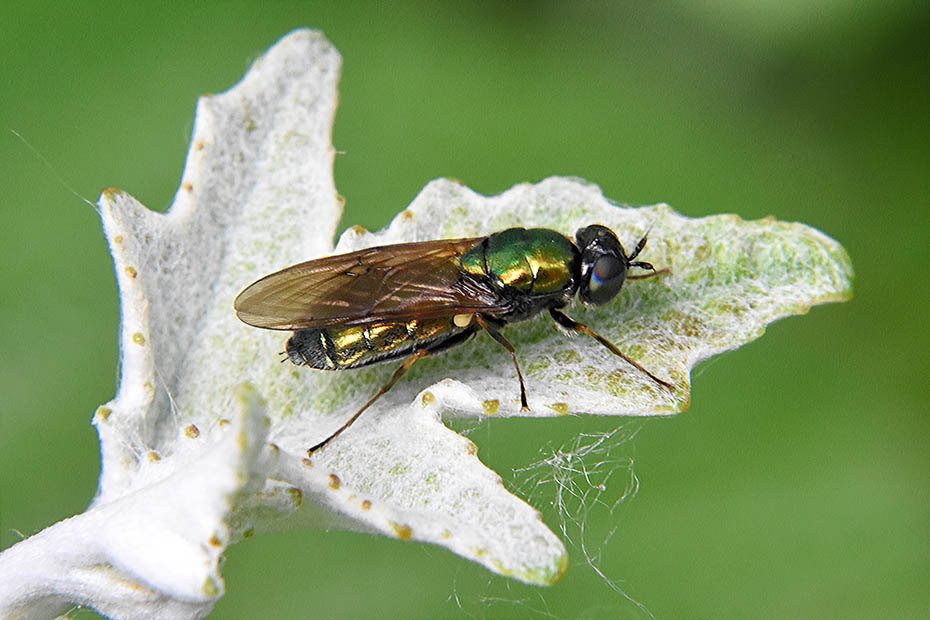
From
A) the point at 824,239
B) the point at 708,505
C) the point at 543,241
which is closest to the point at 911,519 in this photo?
the point at 708,505

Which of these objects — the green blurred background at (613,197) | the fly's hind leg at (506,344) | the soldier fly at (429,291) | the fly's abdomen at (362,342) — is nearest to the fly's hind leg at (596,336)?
Result: the soldier fly at (429,291)

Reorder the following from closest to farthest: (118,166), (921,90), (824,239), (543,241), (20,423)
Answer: (824,239), (543,241), (20,423), (118,166), (921,90)

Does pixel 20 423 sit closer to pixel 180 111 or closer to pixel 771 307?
pixel 180 111

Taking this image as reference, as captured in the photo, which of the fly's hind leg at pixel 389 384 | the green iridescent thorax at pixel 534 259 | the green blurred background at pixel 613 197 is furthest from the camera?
the green blurred background at pixel 613 197

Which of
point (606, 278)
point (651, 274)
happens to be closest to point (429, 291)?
point (606, 278)

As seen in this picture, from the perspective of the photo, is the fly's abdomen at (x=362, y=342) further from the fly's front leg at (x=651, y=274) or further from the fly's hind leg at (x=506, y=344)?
the fly's front leg at (x=651, y=274)

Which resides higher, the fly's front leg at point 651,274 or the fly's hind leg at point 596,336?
the fly's front leg at point 651,274
